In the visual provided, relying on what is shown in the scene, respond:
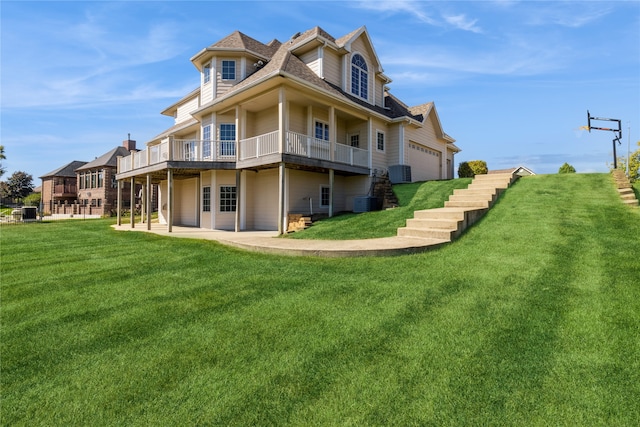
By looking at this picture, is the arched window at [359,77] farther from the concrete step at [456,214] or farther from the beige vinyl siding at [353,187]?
the concrete step at [456,214]

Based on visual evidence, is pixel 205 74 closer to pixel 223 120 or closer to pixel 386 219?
pixel 223 120

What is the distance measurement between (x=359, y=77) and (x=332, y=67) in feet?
6.68

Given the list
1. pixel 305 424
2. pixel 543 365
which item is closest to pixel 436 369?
pixel 543 365

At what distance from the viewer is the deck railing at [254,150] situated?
40.5 ft

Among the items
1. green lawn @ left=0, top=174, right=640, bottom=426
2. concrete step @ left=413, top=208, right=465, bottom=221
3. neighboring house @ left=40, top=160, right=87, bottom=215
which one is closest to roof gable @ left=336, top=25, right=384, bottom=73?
concrete step @ left=413, top=208, right=465, bottom=221

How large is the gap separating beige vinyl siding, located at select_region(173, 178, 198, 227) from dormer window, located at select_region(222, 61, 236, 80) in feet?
17.7

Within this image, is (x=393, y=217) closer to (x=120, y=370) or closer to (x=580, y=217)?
(x=580, y=217)

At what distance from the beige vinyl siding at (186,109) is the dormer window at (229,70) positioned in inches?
145

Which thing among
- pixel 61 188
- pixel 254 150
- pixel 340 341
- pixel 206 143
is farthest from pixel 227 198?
pixel 61 188

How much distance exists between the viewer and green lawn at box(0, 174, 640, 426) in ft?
7.54

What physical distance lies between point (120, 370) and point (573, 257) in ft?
21.5

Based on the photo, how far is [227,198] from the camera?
580 inches

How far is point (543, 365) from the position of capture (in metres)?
2.65

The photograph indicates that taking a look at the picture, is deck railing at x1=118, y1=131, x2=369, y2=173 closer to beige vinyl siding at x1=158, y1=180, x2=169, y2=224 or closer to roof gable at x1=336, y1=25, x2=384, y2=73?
beige vinyl siding at x1=158, y1=180, x2=169, y2=224
